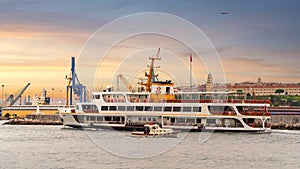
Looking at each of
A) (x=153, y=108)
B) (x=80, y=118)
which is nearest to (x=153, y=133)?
(x=153, y=108)

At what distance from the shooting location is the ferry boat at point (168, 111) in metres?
55.7

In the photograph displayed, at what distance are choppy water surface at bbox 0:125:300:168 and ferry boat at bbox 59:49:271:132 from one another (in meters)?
4.46

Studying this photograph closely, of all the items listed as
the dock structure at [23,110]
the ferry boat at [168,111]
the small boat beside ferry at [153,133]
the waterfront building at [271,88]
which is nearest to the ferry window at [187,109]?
the ferry boat at [168,111]

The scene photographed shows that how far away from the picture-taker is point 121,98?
61.7 meters

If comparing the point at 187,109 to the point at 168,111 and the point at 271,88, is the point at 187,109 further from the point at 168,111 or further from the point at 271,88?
the point at 271,88

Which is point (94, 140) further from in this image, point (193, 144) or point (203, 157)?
point (203, 157)

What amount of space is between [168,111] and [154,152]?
2101 cm

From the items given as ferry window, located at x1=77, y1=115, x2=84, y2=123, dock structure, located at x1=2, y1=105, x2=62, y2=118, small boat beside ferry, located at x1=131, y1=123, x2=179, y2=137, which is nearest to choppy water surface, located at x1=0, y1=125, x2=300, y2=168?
small boat beside ferry, located at x1=131, y1=123, x2=179, y2=137

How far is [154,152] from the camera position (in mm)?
38375

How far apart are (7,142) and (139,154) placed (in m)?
15.7

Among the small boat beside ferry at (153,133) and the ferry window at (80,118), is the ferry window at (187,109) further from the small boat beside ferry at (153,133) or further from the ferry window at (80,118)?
the ferry window at (80,118)

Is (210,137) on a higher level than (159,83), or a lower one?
lower

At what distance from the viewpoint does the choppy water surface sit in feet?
108

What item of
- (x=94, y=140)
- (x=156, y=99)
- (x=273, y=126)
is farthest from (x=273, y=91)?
(x=94, y=140)
